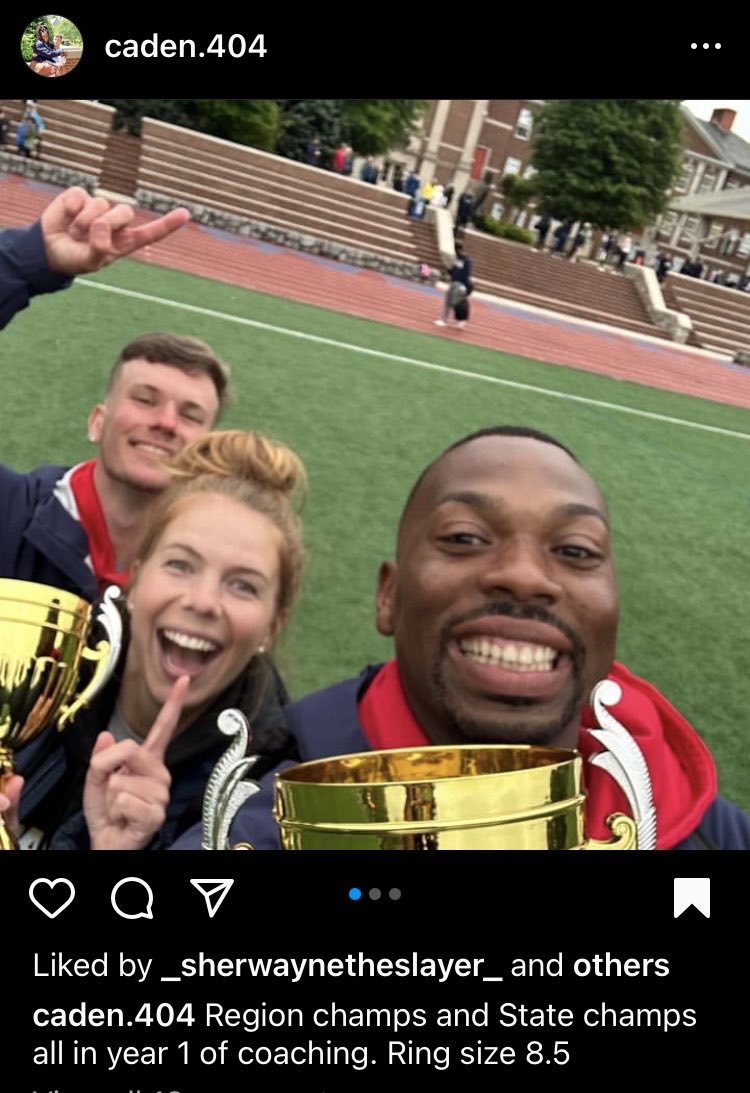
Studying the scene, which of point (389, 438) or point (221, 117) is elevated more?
point (221, 117)

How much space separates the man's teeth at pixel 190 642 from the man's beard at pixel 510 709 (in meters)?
0.24

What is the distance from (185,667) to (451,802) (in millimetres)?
334

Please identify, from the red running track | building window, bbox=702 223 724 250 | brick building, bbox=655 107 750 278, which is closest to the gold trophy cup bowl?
Result: brick building, bbox=655 107 750 278

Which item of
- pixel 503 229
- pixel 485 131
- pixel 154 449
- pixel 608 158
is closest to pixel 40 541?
pixel 154 449

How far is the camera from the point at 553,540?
0.74 meters

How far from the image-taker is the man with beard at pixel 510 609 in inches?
29.1

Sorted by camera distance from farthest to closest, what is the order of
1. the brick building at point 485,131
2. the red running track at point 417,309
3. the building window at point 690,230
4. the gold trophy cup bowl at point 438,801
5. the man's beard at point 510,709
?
the red running track at point 417,309 → the building window at point 690,230 → the brick building at point 485,131 → the man's beard at point 510,709 → the gold trophy cup bowl at point 438,801

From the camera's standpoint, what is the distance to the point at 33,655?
0.80 metres

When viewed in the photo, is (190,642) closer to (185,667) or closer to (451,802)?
(185,667)
